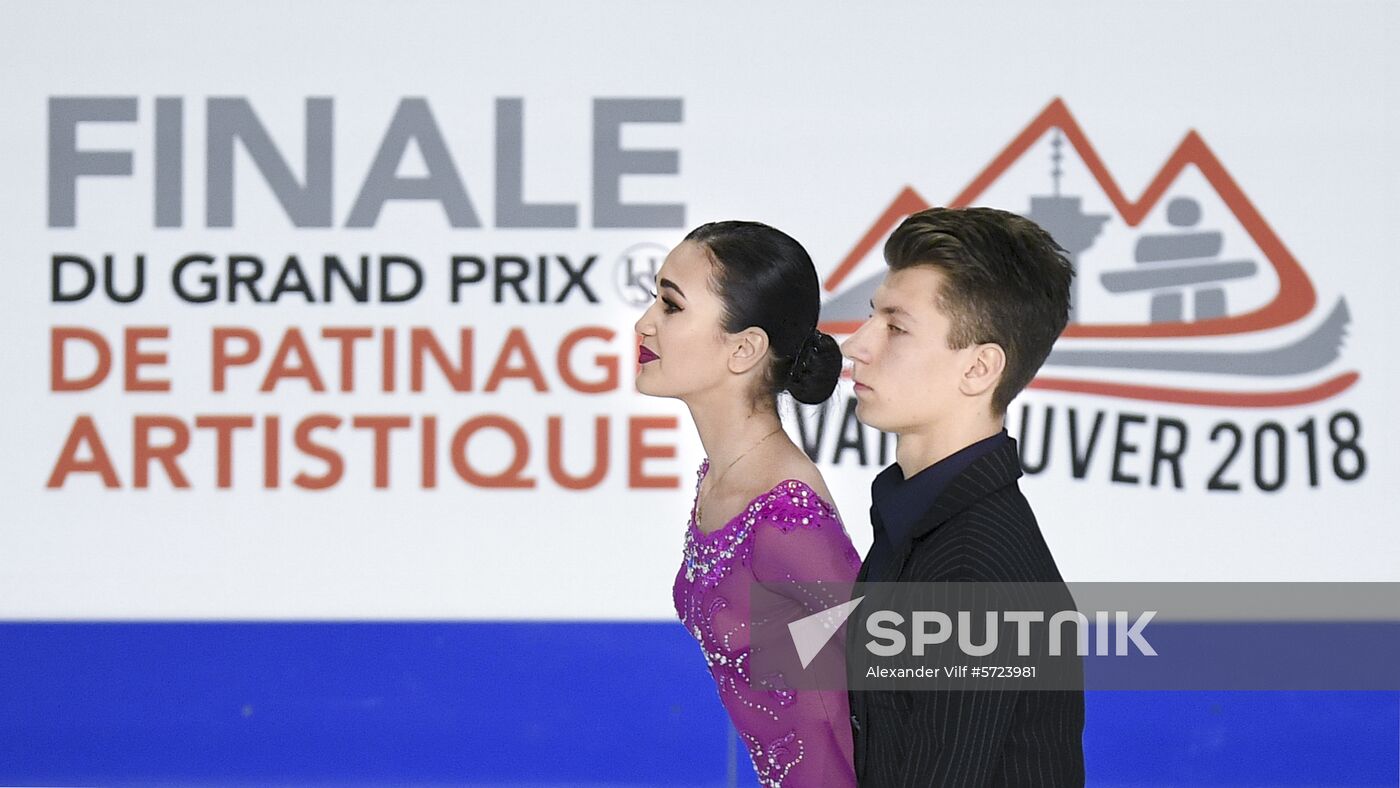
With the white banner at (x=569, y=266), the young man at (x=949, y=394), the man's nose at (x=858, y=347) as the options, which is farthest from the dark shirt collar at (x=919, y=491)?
the white banner at (x=569, y=266)

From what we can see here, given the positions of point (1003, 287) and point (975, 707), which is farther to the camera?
point (1003, 287)

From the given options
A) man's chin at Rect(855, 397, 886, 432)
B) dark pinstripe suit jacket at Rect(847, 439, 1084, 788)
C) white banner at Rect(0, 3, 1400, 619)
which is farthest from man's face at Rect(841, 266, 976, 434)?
white banner at Rect(0, 3, 1400, 619)

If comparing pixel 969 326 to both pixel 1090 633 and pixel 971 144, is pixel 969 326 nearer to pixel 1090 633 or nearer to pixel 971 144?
pixel 971 144

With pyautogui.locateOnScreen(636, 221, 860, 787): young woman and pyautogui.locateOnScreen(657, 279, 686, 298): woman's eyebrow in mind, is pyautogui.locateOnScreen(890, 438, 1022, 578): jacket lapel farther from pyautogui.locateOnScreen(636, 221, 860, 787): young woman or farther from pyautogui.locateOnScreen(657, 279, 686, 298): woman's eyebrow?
pyautogui.locateOnScreen(657, 279, 686, 298): woman's eyebrow

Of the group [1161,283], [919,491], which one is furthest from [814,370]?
[1161,283]

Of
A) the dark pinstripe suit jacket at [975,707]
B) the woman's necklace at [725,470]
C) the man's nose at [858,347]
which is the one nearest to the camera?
the dark pinstripe suit jacket at [975,707]

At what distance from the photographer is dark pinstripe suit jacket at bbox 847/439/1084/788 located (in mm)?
1329

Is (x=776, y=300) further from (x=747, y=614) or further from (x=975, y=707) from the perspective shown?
(x=975, y=707)

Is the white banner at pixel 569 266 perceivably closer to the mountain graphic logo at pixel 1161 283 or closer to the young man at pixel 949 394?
the mountain graphic logo at pixel 1161 283

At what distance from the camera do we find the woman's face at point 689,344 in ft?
7.52

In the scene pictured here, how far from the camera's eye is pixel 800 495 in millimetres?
2137

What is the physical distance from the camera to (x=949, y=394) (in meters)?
1.61

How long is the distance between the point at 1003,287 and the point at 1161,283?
10.2ft

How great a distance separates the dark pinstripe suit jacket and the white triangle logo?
0.49 m
